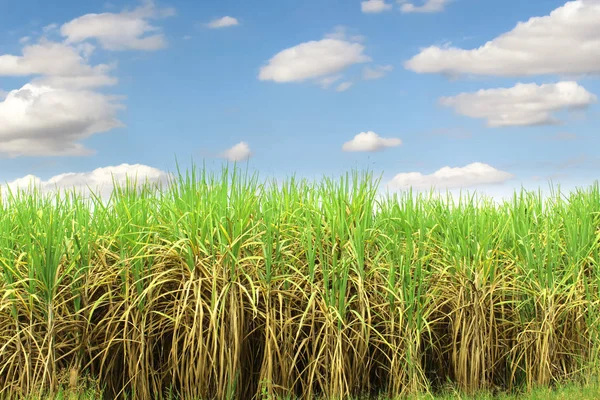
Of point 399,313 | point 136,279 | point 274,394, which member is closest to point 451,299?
point 399,313

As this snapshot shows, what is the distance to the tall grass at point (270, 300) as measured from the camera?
15.5 feet

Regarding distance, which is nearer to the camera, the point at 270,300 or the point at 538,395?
the point at 270,300

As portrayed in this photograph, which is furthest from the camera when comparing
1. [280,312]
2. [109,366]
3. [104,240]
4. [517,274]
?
[517,274]

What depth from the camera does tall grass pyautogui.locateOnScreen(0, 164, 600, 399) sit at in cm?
472

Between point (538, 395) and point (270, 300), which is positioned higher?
point (270, 300)

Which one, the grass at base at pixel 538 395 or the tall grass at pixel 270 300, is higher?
the tall grass at pixel 270 300

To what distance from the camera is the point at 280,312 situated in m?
4.59

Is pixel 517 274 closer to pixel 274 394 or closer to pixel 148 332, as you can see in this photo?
pixel 274 394

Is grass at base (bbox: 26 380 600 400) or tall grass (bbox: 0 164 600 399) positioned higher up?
tall grass (bbox: 0 164 600 399)

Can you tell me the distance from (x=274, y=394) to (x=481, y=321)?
1.99 metres

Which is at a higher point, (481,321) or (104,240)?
(104,240)

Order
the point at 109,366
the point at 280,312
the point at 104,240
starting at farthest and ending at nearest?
the point at 104,240, the point at 109,366, the point at 280,312

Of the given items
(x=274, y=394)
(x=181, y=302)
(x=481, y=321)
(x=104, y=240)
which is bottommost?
(x=274, y=394)

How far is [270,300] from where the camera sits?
4762 mm
